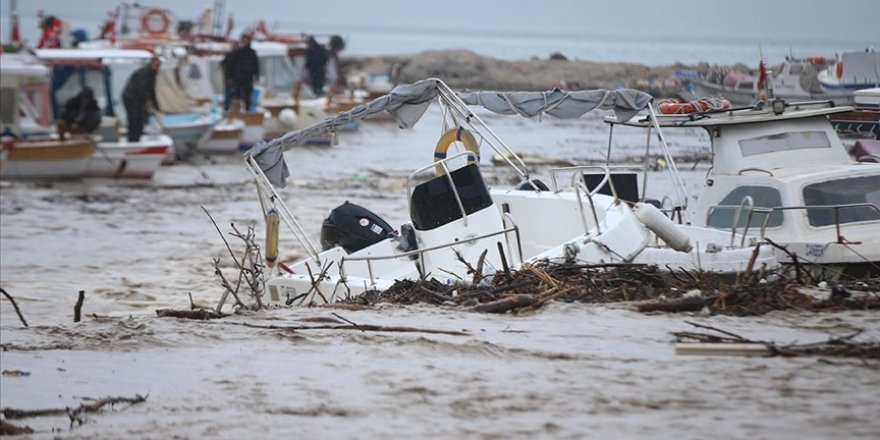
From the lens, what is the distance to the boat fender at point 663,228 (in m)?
9.68

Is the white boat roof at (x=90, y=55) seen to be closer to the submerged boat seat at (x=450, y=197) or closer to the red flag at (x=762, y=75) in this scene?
the red flag at (x=762, y=75)

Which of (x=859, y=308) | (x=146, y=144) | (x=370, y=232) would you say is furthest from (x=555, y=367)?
(x=146, y=144)

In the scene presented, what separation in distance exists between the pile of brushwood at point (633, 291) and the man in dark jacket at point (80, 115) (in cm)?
1528

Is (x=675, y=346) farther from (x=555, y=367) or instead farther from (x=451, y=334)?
(x=451, y=334)

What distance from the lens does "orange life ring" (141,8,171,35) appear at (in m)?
36.6

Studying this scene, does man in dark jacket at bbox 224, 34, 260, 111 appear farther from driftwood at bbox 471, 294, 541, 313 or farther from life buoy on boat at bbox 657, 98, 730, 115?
driftwood at bbox 471, 294, 541, 313

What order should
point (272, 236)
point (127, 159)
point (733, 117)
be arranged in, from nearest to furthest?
1. point (272, 236)
2. point (733, 117)
3. point (127, 159)

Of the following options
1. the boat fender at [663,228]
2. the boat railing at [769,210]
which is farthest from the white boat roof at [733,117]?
the boat fender at [663,228]

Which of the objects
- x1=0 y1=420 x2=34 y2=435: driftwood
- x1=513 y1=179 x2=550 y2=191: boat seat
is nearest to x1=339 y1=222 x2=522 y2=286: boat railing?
x1=513 y1=179 x2=550 y2=191: boat seat

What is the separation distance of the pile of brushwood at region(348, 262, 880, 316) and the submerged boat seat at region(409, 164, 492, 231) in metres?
1.02

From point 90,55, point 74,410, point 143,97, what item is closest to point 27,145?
point 143,97

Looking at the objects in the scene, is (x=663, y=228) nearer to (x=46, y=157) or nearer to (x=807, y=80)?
(x=807, y=80)

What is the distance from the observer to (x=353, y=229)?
445 inches

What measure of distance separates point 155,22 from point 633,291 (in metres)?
30.8
